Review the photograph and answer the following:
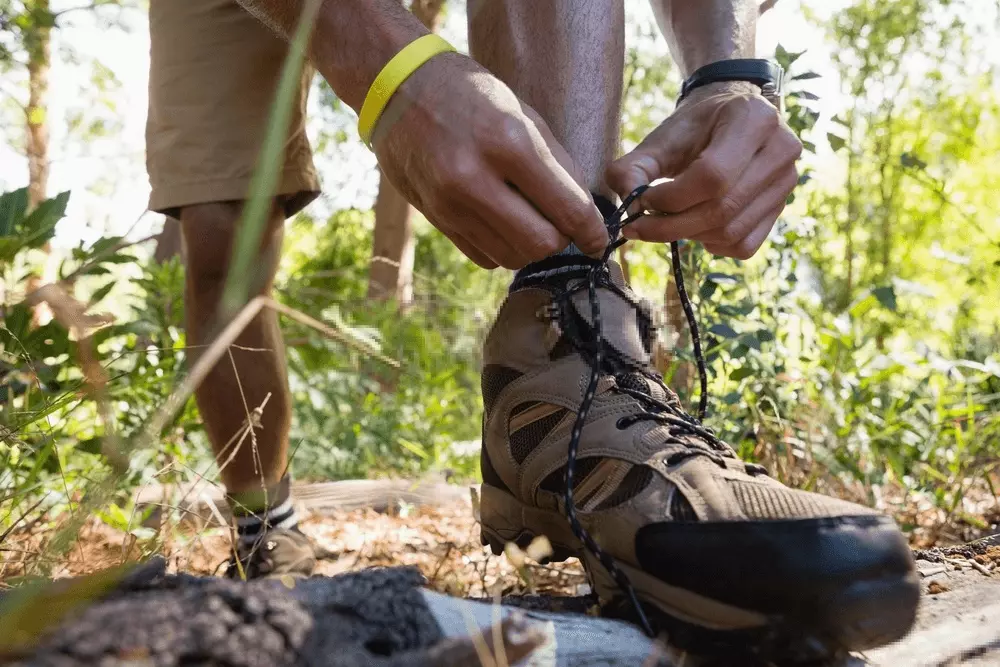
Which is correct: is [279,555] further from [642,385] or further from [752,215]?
[752,215]

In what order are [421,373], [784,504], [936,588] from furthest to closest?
[421,373], [936,588], [784,504]

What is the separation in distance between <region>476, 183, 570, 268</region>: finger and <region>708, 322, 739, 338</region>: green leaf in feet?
3.99

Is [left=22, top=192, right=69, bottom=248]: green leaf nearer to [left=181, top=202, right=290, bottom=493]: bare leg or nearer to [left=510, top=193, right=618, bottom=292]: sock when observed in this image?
[left=181, top=202, right=290, bottom=493]: bare leg

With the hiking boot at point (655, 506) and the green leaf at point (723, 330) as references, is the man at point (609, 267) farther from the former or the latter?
the green leaf at point (723, 330)

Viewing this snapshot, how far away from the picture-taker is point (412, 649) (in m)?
0.84

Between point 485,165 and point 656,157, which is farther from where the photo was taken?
point 656,157

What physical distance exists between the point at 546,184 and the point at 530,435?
0.46 meters

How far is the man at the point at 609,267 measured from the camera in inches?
38.7

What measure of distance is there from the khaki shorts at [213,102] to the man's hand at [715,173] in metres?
1.11

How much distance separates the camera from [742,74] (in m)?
1.63

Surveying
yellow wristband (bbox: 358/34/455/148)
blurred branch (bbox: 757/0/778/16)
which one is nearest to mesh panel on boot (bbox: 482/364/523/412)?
yellow wristband (bbox: 358/34/455/148)

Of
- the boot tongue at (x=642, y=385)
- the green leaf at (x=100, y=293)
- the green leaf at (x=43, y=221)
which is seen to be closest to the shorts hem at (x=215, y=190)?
the green leaf at (x=43, y=221)

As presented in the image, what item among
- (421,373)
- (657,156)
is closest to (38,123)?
(421,373)

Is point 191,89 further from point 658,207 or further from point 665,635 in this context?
point 665,635
